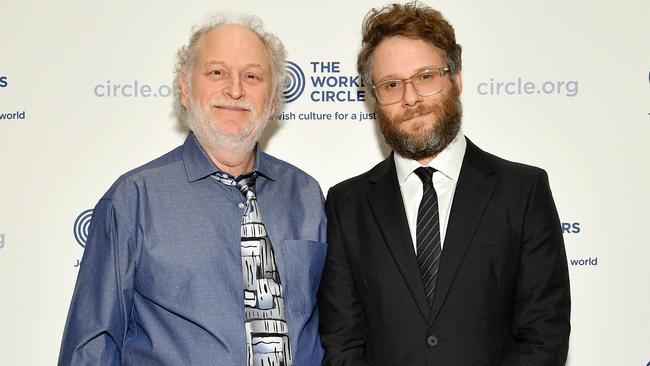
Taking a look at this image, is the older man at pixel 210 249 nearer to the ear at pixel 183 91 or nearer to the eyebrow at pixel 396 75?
the ear at pixel 183 91

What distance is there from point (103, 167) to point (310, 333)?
4.32 ft

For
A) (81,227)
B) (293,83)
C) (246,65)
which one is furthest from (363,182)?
(81,227)

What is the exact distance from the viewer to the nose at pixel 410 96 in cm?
221

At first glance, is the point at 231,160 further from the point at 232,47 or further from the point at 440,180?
the point at 440,180

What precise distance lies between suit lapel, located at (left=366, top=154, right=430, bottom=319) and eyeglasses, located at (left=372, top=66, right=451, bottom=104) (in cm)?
24

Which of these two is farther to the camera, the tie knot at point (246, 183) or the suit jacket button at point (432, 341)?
the tie knot at point (246, 183)

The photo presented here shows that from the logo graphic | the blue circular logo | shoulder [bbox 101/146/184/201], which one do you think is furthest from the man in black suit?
the logo graphic

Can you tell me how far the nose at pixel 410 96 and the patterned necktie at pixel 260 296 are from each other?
0.59 meters

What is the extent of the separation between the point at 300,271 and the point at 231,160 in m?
0.44

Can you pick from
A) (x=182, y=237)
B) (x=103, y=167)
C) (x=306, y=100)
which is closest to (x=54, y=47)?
(x=103, y=167)

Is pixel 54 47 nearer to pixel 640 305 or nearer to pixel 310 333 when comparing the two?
pixel 310 333

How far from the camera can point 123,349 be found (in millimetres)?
2139

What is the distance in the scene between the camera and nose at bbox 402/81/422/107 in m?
2.21

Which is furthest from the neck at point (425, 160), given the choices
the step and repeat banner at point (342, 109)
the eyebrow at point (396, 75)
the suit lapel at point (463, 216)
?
the step and repeat banner at point (342, 109)
